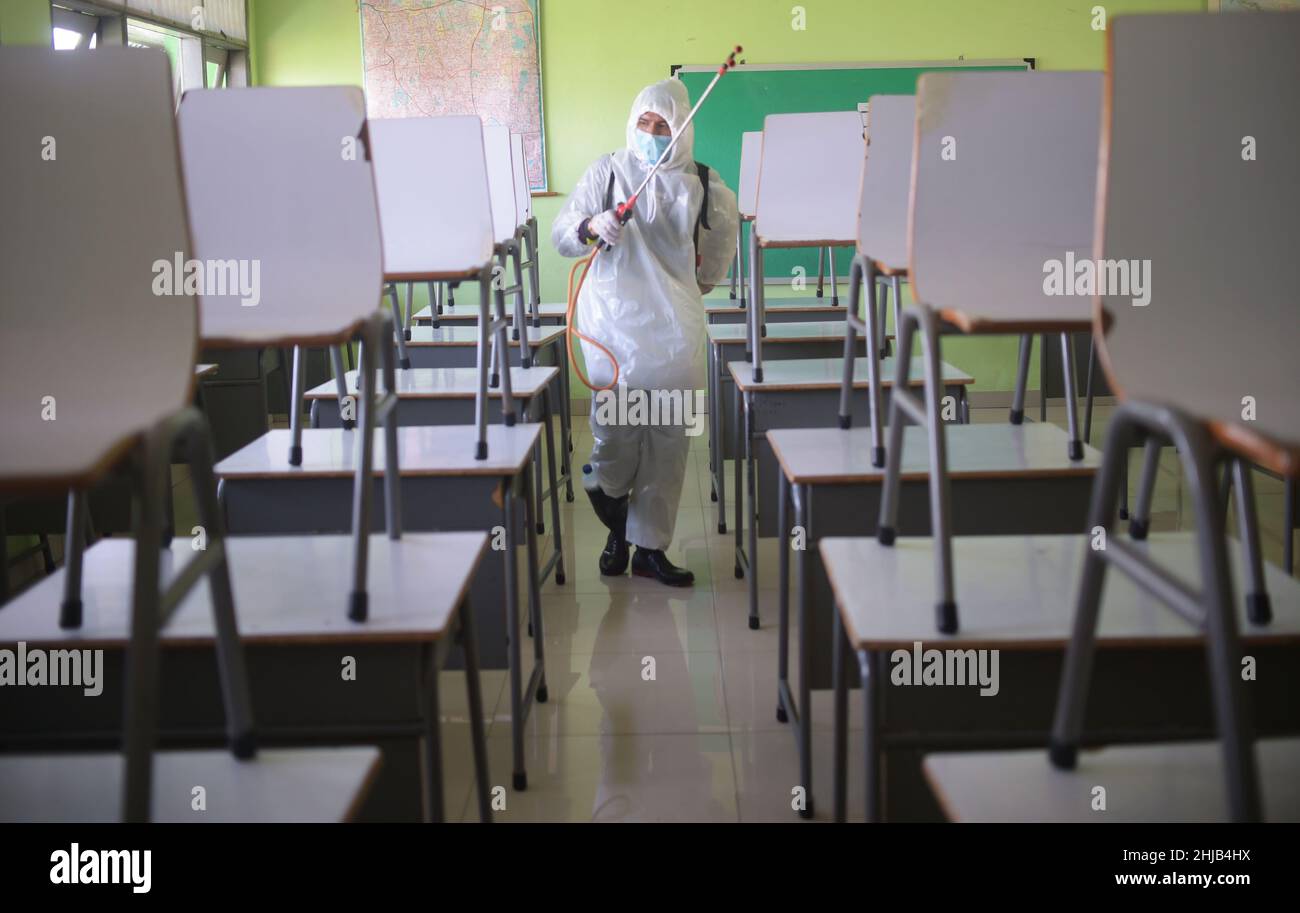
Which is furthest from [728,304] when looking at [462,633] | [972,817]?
[972,817]

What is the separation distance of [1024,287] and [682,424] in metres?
1.61

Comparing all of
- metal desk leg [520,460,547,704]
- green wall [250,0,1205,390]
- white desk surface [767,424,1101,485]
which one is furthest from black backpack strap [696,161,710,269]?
green wall [250,0,1205,390]

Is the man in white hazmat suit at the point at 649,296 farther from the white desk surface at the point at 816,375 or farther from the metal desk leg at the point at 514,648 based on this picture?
the metal desk leg at the point at 514,648

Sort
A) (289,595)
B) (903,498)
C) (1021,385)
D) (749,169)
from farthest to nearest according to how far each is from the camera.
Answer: (749,169) → (1021,385) → (903,498) → (289,595)

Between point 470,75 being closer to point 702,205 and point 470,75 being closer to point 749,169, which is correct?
point 749,169

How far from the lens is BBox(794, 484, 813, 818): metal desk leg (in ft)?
6.22

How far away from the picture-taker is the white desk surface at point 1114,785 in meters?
0.99

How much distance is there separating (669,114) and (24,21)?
2.22 meters

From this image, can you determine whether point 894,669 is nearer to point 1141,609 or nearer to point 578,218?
point 1141,609

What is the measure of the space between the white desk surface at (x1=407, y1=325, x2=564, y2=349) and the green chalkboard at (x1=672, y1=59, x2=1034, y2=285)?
7.60 feet

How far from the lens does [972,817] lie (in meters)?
0.98

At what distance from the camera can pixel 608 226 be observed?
3053 millimetres

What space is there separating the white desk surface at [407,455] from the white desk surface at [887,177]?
90cm

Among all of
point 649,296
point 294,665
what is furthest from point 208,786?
point 649,296
